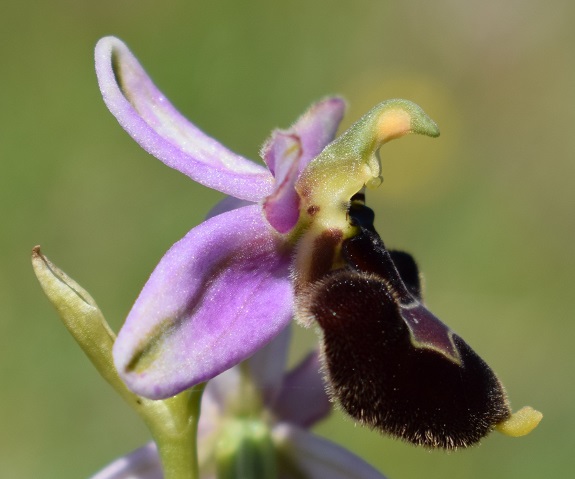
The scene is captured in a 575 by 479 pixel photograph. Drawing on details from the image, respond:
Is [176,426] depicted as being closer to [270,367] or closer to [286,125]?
[270,367]

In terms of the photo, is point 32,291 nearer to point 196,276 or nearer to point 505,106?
point 505,106

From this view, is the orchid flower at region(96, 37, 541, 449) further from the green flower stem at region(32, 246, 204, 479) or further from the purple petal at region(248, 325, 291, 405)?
the purple petal at region(248, 325, 291, 405)

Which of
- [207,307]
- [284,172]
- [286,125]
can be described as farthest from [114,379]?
[286,125]

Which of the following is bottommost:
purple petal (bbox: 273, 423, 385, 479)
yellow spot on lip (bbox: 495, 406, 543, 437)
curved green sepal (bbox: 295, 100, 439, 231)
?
purple petal (bbox: 273, 423, 385, 479)

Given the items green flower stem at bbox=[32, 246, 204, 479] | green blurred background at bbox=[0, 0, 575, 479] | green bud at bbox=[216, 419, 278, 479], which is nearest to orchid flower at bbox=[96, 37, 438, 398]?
green flower stem at bbox=[32, 246, 204, 479]

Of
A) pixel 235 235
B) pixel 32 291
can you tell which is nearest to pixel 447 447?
pixel 235 235

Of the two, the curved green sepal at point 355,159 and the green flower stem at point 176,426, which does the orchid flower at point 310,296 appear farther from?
the green flower stem at point 176,426
